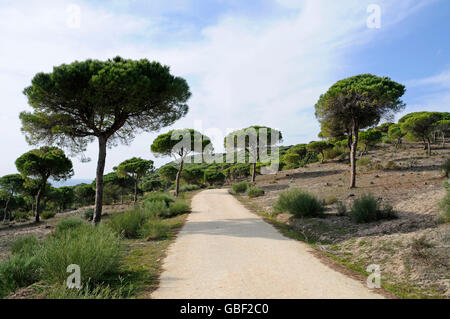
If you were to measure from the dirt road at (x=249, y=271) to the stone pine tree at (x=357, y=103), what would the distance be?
1207cm

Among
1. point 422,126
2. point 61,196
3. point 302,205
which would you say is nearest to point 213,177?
point 61,196

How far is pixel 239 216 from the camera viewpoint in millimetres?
12484

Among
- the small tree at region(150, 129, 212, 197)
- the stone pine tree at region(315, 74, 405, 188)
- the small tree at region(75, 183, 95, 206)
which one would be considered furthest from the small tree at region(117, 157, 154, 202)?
the stone pine tree at region(315, 74, 405, 188)

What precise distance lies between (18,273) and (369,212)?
9.72m

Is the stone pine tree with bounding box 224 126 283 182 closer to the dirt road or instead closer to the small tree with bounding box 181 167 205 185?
the small tree with bounding box 181 167 205 185

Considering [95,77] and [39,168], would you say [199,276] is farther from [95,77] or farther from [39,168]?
[39,168]

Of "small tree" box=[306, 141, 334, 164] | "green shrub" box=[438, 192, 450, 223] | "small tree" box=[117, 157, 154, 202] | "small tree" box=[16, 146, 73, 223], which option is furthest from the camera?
"small tree" box=[306, 141, 334, 164]

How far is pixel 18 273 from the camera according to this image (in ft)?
15.1

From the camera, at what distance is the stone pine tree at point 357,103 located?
1634 centimetres

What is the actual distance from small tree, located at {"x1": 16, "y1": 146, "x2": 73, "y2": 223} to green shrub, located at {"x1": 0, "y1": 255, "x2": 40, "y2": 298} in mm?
22086

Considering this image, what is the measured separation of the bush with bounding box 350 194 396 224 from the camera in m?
8.19

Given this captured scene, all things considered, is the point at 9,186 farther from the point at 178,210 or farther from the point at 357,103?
the point at 357,103

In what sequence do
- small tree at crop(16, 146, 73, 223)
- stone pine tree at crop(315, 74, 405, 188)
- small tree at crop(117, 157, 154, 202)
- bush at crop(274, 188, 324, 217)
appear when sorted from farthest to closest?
small tree at crop(117, 157, 154, 202)
small tree at crop(16, 146, 73, 223)
stone pine tree at crop(315, 74, 405, 188)
bush at crop(274, 188, 324, 217)
